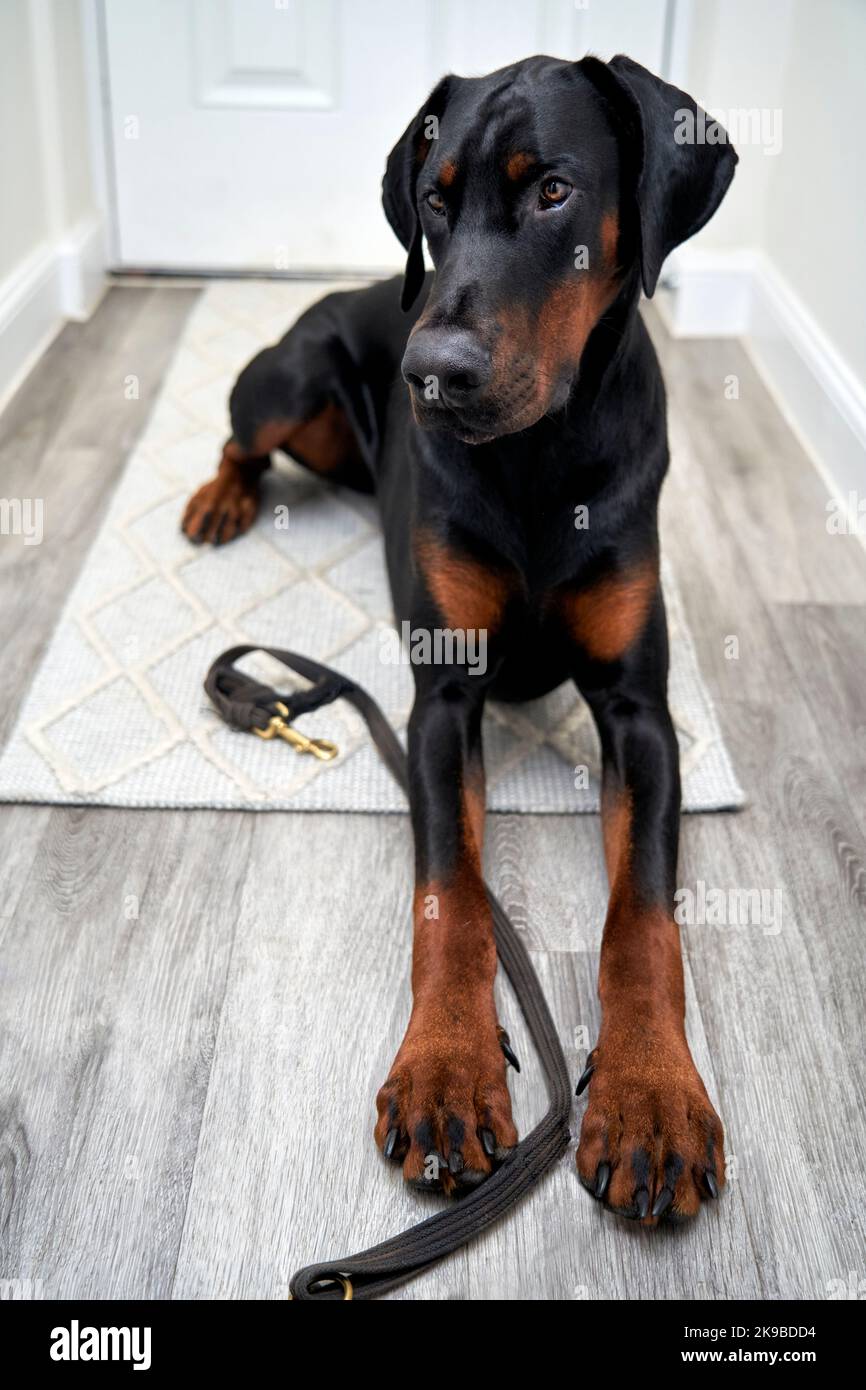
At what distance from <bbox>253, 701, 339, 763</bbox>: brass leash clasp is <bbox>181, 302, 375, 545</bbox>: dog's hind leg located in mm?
683

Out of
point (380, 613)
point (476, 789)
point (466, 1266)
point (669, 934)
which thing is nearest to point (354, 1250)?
point (466, 1266)

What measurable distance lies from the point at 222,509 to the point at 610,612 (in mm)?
1151

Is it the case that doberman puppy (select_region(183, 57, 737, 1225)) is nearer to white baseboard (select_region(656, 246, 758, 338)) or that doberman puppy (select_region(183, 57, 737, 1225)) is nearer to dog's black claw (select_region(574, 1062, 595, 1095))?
dog's black claw (select_region(574, 1062, 595, 1095))

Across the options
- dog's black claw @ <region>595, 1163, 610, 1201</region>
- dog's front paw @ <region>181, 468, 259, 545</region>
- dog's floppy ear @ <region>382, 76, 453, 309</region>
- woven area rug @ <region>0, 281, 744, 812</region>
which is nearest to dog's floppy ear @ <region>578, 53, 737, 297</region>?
dog's floppy ear @ <region>382, 76, 453, 309</region>

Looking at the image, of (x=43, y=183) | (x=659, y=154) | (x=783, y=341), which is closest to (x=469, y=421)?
(x=659, y=154)

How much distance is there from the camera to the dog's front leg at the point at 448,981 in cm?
134

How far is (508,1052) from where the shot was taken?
1460mm

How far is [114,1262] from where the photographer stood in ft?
4.20

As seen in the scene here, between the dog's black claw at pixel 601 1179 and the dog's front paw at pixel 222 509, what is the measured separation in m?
1.64

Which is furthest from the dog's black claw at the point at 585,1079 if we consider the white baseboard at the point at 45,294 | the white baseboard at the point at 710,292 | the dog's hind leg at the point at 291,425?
the white baseboard at the point at 710,292

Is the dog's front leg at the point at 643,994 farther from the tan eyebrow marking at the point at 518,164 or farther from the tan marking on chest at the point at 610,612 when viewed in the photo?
the tan eyebrow marking at the point at 518,164

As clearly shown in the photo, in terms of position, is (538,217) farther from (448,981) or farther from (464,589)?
(448,981)

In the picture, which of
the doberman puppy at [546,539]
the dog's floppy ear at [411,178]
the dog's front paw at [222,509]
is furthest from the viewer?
the dog's front paw at [222,509]

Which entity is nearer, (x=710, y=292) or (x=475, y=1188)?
(x=475, y=1188)
